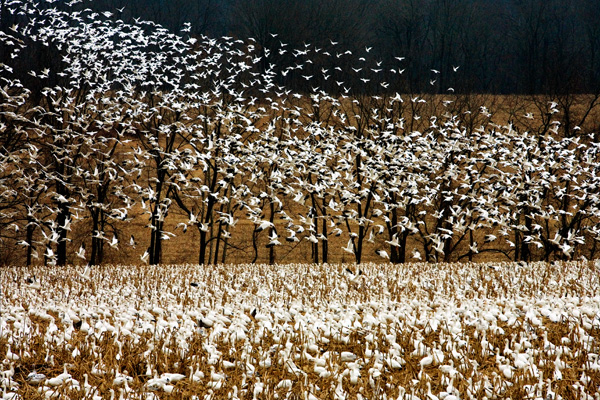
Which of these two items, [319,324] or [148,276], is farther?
[148,276]

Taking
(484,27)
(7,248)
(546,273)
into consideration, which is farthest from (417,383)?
(484,27)

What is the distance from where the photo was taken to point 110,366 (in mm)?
6211

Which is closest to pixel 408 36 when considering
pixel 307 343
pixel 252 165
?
pixel 252 165

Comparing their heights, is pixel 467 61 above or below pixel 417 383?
above

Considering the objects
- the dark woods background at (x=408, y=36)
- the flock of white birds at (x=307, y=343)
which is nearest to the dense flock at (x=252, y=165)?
the dark woods background at (x=408, y=36)

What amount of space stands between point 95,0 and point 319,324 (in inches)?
1923

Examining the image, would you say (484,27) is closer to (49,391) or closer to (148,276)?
(148,276)

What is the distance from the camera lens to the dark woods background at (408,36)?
146 feet

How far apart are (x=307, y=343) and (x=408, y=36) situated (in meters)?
56.6

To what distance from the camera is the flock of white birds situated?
5605mm

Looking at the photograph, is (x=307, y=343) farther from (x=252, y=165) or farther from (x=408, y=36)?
(x=408, y=36)

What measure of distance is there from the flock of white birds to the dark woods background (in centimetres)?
2855

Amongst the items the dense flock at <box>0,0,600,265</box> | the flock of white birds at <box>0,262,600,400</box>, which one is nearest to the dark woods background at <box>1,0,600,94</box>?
the dense flock at <box>0,0,600,265</box>

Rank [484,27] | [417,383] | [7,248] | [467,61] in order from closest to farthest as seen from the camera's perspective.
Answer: [417,383] < [7,248] < [467,61] < [484,27]
